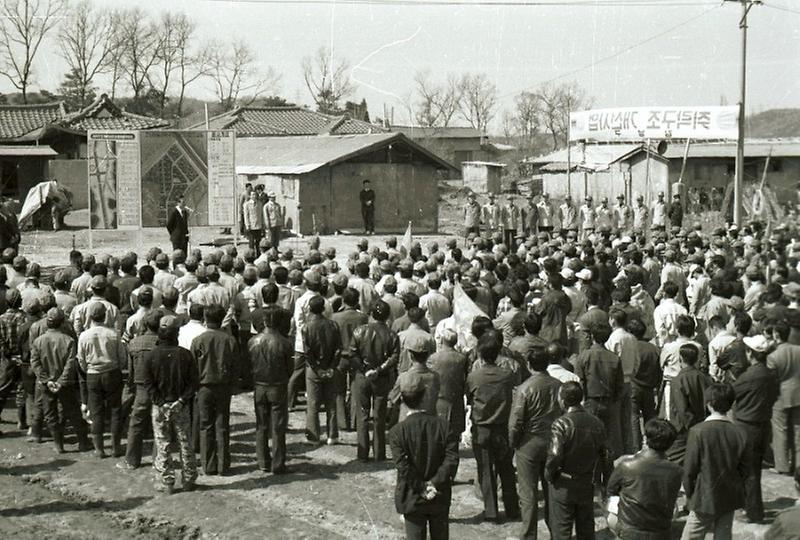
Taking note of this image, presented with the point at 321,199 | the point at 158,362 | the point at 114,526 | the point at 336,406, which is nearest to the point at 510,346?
the point at 336,406

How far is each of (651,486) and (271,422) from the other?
15.3 feet

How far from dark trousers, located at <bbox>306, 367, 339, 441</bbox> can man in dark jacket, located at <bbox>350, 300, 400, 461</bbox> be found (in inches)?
20.5

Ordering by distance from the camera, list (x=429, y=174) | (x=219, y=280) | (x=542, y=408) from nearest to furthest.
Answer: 1. (x=542, y=408)
2. (x=219, y=280)
3. (x=429, y=174)

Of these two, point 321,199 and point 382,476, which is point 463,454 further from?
point 321,199

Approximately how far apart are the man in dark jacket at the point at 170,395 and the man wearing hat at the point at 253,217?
1487 cm

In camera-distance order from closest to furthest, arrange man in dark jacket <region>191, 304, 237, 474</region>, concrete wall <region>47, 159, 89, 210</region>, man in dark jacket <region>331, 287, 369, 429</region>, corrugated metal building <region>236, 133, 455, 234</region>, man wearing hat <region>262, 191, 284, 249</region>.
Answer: man in dark jacket <region>191, 304, 237, 474</region> < man in dark jacket <region>331, 287, 369, 429</region> < man wearing hat <region>262, 191, 284, 249</region> < corrugated metal building <region>236, 133, 455, 234</region> < concrete wall <region>47, 159, 89, 210</region>

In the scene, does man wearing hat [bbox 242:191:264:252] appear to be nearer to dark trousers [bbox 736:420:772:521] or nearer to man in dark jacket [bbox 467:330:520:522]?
man in dark jacket [bbox 467:330:520:522]

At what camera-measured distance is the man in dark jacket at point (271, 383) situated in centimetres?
973

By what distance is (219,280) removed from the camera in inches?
482

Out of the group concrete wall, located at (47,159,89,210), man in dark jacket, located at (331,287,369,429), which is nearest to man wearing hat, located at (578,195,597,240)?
man in dark jacket, located at (331,287,369,429)

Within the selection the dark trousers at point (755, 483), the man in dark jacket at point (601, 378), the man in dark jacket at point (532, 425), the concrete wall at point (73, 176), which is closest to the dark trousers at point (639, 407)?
the man in dark jacket at point (601, 378)

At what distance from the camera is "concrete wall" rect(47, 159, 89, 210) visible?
38.5 m

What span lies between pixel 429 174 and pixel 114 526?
2530cm

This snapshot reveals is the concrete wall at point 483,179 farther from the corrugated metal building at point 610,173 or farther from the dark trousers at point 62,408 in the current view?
the dark trousers at point 62,408
